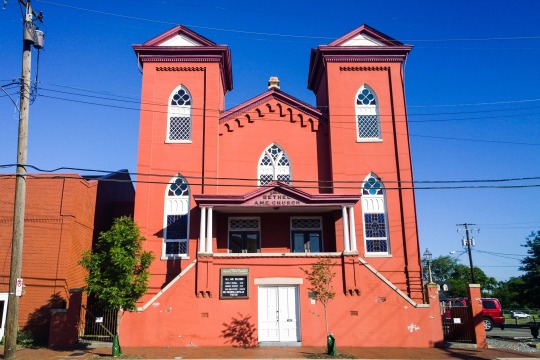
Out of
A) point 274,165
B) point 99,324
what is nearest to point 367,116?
point 274,165

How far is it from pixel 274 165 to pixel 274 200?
327 cm

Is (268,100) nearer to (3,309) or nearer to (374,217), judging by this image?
(374,217)

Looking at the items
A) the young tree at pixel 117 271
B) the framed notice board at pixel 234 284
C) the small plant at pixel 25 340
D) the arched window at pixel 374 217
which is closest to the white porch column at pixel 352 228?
the arched window at pixel 374 217

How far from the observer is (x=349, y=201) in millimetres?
19391

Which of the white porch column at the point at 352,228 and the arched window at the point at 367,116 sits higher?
the arched window at the point at 367,116

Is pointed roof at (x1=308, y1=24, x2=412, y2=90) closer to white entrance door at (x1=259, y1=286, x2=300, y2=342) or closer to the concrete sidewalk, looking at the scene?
white entrance door at (x1=259, y1=286, x2=300, y2=342)

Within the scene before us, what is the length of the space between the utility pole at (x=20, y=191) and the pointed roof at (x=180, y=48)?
695cm

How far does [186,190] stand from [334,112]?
8.12m

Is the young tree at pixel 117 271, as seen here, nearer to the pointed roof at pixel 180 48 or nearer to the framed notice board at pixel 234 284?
the framed notice board at pixel 234 284

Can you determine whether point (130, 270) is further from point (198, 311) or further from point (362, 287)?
point (362, 287)

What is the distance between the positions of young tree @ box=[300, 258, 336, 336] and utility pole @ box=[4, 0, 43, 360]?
9721 millimetres

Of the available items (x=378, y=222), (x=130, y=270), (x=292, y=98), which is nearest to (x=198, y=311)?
(x=130, y=270)

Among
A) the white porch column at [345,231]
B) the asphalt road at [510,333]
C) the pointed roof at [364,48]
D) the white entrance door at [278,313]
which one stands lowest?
the asphalt road at [510,333]

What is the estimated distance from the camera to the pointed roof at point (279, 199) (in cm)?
1925
